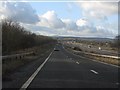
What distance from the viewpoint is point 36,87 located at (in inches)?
514

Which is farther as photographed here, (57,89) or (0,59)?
(0,59)

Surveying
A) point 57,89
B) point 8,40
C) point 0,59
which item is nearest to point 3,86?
point 57,89

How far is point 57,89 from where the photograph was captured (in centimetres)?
1247

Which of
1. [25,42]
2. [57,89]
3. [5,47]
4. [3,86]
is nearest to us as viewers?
[57,89]

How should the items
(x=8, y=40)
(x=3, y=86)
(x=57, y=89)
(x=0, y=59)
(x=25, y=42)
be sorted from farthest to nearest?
(x=25, y=42) → (x=8, y=40) → (x=0, y=59) → (x=3, y=86) → (x=57, y=89)

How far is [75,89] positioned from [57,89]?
67cm

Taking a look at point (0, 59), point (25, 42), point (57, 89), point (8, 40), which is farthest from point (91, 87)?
point (25, 42)

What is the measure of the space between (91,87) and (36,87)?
2153mm

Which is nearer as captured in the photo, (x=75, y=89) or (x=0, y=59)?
(x=75, y=89)

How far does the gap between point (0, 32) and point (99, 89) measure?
121 ft

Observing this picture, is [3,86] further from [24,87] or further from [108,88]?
[108,88]

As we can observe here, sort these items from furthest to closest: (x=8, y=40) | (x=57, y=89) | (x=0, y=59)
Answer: (x=8, y=40)
(x=0, y=59)
(x=57, y=89)

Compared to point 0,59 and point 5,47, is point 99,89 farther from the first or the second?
point 5,47

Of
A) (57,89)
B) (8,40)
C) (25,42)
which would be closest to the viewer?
(57,89)
